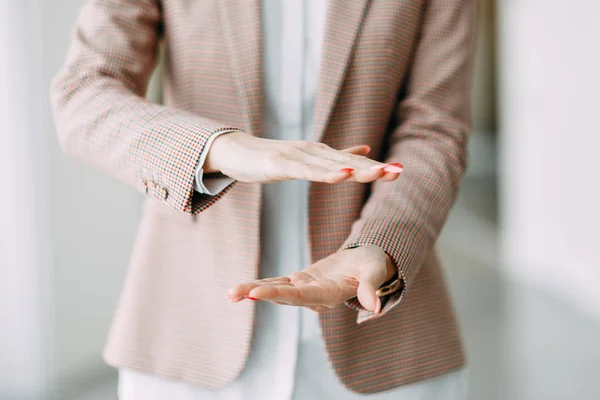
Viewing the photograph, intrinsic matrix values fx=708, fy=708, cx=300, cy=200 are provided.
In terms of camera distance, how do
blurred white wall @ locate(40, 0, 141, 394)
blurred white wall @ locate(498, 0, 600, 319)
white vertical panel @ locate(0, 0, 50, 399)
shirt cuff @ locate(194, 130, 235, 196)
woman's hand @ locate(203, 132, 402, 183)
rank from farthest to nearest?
1. blurred white wall @ locate(498, 0, 600, 319)
2. blurred white wall @ locate(40, 0, 141, 394)
3. white vertical panel @ locate(0, 0, 50, 399)
4. shirt cuff @ locate(194, 130, 235, 196)
5. woman's hand @ locate(203, 132, 402, 183)

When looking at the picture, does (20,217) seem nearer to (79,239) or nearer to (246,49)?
(79,239)

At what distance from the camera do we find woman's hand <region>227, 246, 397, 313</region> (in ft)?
2.36

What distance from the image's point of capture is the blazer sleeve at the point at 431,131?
0.96 metres

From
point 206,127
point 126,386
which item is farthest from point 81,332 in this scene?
point 206,127

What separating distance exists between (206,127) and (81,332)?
223cm

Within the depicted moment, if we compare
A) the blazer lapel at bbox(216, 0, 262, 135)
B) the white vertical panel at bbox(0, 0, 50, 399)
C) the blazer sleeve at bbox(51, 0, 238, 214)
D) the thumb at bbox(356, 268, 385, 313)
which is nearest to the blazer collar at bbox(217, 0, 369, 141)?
the blazer lapel at bbox(216, 0, 262, 135)

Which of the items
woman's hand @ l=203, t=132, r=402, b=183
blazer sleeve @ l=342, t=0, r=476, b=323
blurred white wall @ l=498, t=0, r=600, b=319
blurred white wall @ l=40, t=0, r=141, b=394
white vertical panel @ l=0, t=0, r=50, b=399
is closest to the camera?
woman's hand @ l=203, t=132, r=402, b=183

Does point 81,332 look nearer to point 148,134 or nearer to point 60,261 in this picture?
point 60,261

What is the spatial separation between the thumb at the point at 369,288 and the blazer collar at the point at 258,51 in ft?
0.80

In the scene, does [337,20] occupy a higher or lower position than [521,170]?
higher

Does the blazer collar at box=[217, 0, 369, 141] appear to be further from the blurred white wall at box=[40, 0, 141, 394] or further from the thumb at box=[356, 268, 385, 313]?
the blurred white wall at box=[40, 0, 141, 394]

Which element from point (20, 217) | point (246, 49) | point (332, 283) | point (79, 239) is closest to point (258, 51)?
point (246, 49)

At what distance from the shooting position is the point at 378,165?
708 millimetres

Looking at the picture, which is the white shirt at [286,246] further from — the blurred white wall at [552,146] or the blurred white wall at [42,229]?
the blurred white wall at [552,146]
